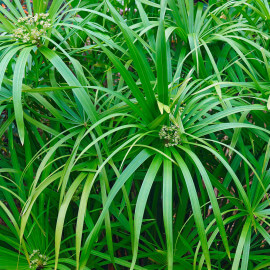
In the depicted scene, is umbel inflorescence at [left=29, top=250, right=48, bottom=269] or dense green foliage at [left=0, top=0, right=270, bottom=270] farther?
umbel inflorescence at [left=29, top=250, right=48, bottom=269]

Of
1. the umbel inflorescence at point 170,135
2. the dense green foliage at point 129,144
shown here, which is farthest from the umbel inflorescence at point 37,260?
the umbel inflorescence at point 170,135

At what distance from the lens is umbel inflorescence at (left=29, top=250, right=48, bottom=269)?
1.09m

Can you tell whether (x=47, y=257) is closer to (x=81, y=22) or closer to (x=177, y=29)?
(x=81, y=22)

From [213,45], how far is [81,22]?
1.68ft

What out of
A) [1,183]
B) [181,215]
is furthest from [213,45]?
[1,183]

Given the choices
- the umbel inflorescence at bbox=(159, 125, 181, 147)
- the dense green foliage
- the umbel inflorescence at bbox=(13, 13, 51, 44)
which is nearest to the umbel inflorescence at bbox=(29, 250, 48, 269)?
the dense green foliage

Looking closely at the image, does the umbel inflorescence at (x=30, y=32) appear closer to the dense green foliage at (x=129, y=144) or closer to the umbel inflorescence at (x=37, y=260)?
the dense green foliage at (x=129, y=144)

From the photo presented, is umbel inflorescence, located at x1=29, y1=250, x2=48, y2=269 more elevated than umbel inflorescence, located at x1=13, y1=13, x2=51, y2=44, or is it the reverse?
umbel inflorescence, located at x1=13, y1=13, x2=51, y2=44

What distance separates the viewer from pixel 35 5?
3.88 ft

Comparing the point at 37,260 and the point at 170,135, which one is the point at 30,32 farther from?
the point at 37,260

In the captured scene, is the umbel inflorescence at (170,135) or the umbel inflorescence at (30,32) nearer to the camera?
the umbel inflorescence at (170,135)

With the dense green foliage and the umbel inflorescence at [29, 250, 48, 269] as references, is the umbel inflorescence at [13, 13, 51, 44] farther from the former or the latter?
the umbel inflorescence at [29, 250, 48, 269]

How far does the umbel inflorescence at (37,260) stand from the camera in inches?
42.8

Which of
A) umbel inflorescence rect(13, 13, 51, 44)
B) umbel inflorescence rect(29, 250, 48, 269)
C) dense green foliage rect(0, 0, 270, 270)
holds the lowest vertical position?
umbel inflorescence rect(29, 250, 48, 269)
